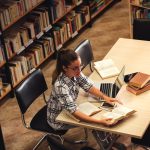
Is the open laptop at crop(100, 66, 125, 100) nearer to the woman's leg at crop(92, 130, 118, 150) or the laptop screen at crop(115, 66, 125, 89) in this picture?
the laptop screen at crop(115, 66, 125, 89)

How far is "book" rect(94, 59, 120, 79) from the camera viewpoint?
3.92 meters

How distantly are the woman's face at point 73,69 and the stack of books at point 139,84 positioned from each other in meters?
0.50

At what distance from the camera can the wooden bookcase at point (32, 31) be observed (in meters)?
5.12

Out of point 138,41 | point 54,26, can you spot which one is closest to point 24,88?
point 138,41

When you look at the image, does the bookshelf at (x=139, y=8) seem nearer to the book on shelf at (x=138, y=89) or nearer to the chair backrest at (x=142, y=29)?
the chair backrest at (x=142, y=29)

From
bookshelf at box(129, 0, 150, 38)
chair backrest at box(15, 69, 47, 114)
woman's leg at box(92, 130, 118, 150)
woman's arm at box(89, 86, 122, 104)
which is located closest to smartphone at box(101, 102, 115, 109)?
woman's arm at box(89, 86, 122, 104)

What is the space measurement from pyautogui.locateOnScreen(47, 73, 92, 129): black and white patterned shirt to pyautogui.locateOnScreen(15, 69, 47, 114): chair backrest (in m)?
0.23

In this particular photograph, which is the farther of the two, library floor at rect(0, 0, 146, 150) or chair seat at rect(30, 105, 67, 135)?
library floor at rect(0, 0, 146, 150)

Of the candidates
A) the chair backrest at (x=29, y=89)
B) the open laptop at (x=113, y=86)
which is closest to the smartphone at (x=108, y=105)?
the open laptop at (x=113, y=86)

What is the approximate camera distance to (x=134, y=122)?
326 centimetres

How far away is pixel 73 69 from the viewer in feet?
11.3

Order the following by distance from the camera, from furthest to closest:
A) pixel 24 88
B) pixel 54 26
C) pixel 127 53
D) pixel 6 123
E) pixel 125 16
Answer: pixel 125 16
pixel 54 26
pixel 6 123
pixel 127 53
pixel 24 88

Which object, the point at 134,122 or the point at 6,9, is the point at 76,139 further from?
the point at 6,9

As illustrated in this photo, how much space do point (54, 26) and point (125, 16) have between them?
5.36ft
